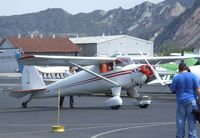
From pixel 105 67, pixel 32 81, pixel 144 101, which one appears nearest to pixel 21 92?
pixel 32 81

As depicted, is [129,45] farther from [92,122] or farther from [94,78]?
[92,122]

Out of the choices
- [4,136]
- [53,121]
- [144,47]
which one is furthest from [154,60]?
[144,47]

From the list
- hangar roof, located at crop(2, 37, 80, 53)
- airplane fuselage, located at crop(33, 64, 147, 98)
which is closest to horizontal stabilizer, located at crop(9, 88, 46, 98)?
airplane fuselage, located at crop(33, 64, 147, 98)

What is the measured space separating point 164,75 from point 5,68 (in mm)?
70882

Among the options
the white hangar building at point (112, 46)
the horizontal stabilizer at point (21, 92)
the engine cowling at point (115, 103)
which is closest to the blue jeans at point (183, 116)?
the engine cowling at point (115, 103)

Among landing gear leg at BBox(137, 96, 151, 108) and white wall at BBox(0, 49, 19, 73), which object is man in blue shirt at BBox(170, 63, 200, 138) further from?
white wall at BBox(0, 49, 19, 73)

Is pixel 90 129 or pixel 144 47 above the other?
pixel 144 47

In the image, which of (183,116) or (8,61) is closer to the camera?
(183,116)

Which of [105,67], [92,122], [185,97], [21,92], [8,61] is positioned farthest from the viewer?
[8,61]

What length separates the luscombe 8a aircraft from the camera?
2569cm

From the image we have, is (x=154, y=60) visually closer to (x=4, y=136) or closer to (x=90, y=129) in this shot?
(x=90, y=129)

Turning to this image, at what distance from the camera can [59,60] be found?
85.2 feet

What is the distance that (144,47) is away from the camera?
115 meters

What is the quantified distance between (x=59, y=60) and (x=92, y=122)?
6707 millimetres
